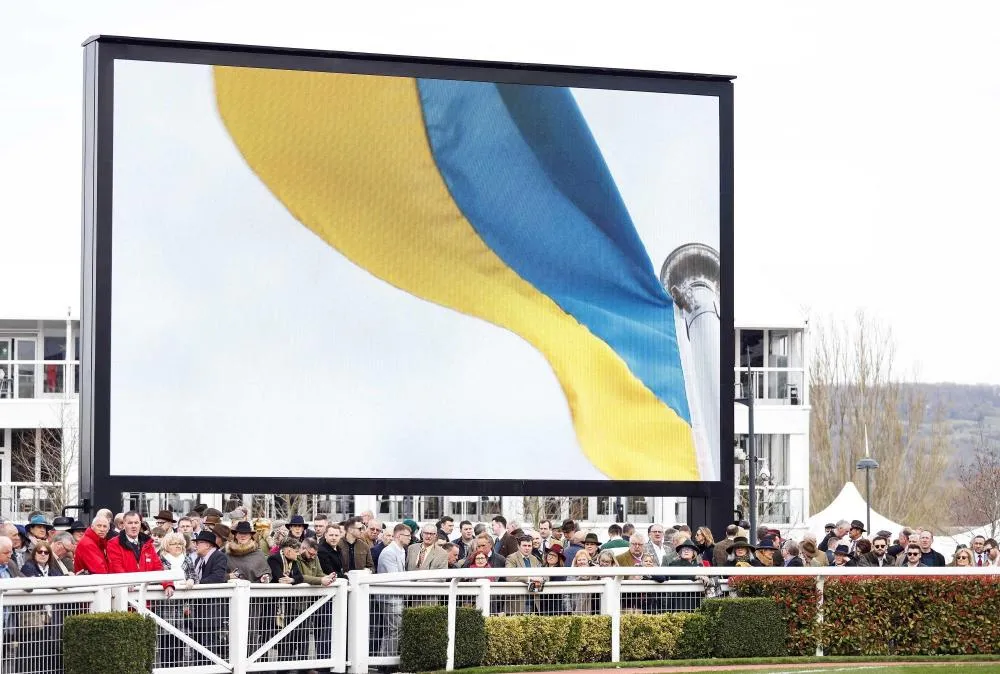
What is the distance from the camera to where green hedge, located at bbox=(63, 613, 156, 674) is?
39.1ft

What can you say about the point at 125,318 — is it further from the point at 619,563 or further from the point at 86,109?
the point at 619,563

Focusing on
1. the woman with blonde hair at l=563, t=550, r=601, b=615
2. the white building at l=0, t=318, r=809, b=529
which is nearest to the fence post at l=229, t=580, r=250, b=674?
the woman with blonde hair at l=563, t=550, r=601, b=615

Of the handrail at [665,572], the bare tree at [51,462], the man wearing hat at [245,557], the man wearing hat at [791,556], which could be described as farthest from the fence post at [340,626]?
the bare tree at [51,462]

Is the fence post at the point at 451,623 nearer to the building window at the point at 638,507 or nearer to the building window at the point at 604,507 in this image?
the building window at the point at 638,507

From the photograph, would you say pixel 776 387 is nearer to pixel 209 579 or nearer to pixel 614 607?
pixel 614 607

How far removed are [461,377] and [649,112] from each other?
3990mm

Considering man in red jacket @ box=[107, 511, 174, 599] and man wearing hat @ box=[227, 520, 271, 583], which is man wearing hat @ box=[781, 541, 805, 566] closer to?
man wearing hat @ box=[227, 520, 271, 583]

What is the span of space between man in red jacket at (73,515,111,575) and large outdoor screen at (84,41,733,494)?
5087 millimetres

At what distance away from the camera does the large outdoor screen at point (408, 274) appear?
61.0ft

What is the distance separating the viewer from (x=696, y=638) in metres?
16.2

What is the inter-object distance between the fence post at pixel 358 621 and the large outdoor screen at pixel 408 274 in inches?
174

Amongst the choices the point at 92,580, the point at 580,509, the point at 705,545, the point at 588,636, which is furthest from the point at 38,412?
the point at 92,580

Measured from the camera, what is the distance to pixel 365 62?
766 inches

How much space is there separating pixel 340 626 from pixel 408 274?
5909 millimetres
